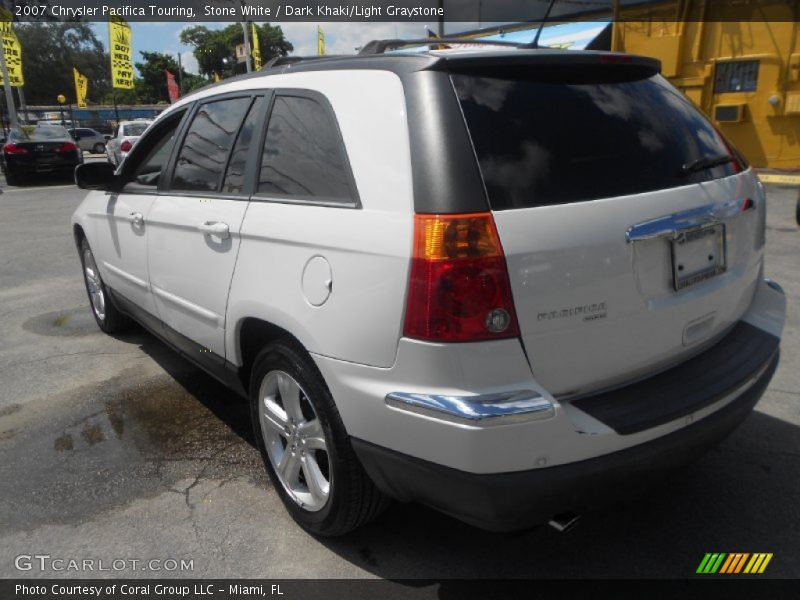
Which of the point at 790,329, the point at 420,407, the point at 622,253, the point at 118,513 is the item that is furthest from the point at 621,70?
the point at 790,329

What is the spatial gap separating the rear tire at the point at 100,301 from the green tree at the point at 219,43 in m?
86.6

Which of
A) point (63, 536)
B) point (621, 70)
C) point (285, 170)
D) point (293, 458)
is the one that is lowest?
point (63, 536)

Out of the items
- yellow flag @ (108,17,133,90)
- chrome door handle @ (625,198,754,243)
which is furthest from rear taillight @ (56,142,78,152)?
chrome door handle @ (625,198,754,243)

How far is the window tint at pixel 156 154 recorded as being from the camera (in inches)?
142

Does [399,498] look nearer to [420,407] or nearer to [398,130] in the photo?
[420,407]

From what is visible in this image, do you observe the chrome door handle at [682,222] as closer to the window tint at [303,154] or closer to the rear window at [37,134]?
the window tint at [303,154]

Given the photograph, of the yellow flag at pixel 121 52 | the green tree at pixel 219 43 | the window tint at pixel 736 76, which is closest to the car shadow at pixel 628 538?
the window tint at pixel 736 76

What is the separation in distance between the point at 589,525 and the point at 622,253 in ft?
4.05

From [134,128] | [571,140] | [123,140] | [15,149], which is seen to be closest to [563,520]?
[571,140]

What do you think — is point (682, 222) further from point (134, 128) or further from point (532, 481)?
point (134, 128)

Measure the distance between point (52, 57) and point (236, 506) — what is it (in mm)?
87262

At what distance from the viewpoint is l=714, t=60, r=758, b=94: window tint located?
1380cm

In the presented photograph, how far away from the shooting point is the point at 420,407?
1854 mm

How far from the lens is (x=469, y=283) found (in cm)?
182
